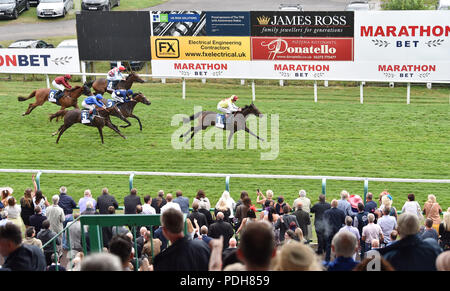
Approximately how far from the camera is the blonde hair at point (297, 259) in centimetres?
346

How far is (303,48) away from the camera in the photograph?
60.0 feet

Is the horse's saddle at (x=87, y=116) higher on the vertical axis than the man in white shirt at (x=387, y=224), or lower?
higher

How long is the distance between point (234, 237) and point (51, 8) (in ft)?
70.1

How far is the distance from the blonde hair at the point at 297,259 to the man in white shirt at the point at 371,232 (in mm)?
5509

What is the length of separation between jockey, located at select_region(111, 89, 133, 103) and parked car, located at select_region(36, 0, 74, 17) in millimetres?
14215

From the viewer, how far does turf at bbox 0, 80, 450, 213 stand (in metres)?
13.0

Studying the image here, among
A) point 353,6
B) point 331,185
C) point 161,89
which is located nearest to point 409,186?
point 331,185

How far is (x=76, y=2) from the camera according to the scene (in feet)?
104

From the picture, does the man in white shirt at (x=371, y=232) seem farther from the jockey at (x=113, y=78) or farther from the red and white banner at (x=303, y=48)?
the red and white banner at (x=303, y=48)

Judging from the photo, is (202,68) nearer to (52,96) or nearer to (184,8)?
(52,96)

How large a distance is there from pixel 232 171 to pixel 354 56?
6143 millimetres

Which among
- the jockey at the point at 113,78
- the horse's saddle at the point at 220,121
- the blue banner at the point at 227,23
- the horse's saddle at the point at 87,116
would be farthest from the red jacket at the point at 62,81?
the blue banner at the point at 227,23

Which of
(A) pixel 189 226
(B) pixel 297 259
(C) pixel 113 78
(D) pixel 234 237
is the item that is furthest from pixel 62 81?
(B) pixel 297 259
